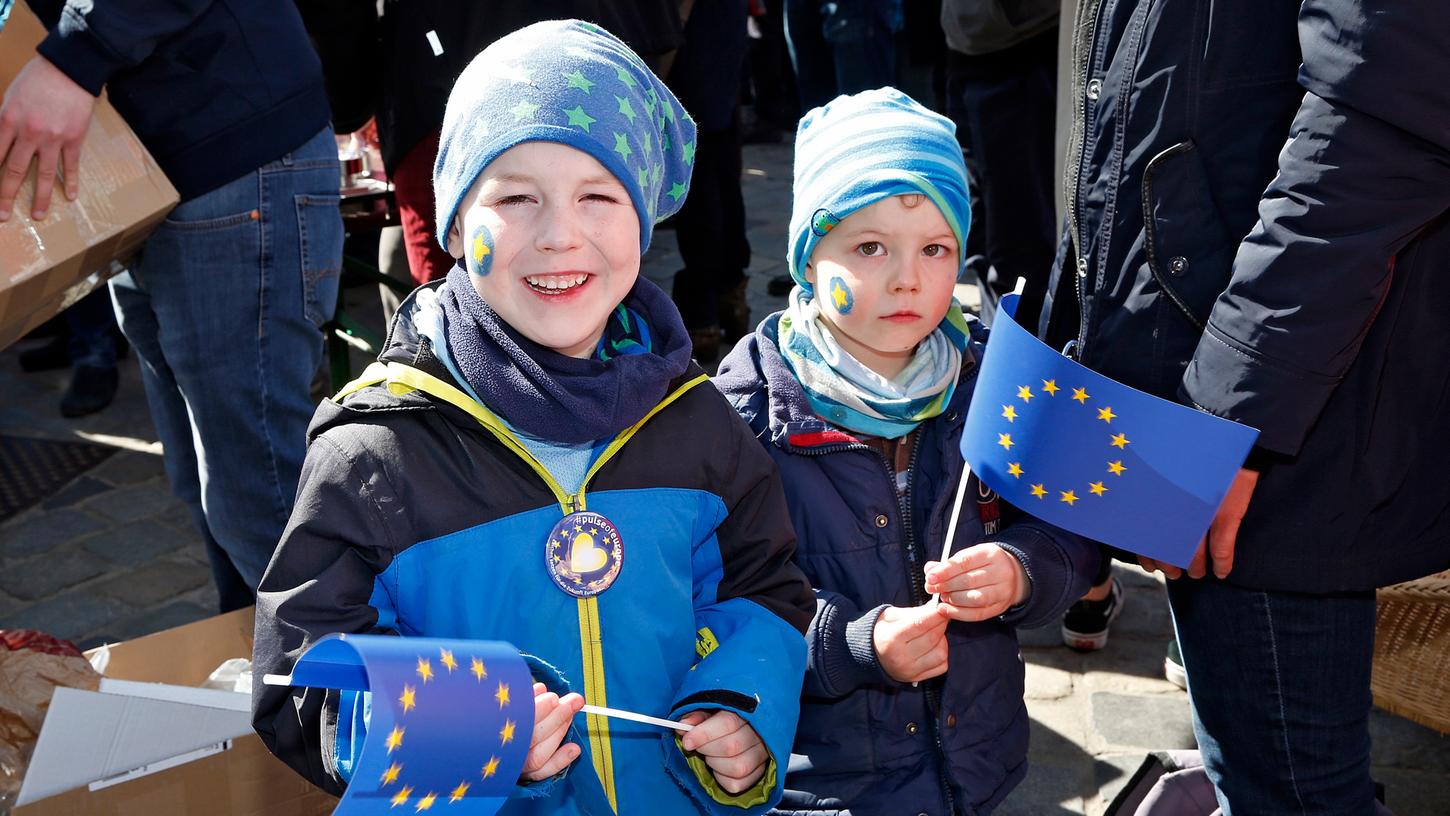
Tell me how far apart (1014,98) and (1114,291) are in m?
2.48

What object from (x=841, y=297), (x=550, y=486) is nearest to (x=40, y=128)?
(x=550, y=486)

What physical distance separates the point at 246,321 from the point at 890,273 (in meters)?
1.33

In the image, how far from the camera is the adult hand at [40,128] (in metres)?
2.24

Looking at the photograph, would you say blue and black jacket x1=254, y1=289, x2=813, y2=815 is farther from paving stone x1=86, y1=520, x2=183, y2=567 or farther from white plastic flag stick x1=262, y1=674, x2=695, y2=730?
paving stone x1=86, y1=520, x2=183, y2=567

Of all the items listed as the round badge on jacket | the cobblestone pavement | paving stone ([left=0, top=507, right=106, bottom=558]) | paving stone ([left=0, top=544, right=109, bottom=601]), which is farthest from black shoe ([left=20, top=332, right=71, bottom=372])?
the round badge on jacket

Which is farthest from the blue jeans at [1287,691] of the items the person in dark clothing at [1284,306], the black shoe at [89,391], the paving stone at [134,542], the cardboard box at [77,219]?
the black shoe at [89,391]

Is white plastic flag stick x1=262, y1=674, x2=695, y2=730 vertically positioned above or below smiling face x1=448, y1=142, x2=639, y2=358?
below

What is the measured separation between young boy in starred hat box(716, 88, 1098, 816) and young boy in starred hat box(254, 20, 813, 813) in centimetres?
28

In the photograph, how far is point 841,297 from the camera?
209 cm

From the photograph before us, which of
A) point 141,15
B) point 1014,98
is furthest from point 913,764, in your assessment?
point 1014,98

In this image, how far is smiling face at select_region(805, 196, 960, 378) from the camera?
2.06 metres

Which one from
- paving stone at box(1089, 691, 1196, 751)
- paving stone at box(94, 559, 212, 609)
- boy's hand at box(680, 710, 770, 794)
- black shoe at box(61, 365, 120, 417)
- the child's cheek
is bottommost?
black shoe at box(61, 365, 120, 417)

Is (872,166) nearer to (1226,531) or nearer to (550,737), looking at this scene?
(1226,531)

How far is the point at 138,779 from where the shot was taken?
215cm
